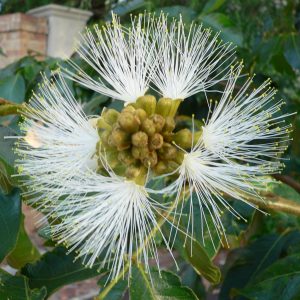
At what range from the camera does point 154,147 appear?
79 cm

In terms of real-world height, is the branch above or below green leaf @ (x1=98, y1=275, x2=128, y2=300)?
above

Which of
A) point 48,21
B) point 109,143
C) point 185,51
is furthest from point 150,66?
point 48,21

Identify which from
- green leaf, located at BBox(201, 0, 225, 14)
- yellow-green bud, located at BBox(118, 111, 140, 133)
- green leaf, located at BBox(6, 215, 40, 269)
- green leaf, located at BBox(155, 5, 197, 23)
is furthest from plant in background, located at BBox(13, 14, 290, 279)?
green leaf, located at BBox(201, 0, 225, 14)

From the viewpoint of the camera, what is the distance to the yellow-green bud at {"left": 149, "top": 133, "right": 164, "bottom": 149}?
79 cm

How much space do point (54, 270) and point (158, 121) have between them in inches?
14.4

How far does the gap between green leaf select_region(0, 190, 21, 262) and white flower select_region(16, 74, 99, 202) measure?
3cm

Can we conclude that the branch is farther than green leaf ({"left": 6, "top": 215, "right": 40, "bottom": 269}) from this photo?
No

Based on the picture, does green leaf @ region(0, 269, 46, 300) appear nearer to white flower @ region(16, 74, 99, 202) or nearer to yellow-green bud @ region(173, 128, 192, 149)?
white flower @ region(16, 74, 99, 202)

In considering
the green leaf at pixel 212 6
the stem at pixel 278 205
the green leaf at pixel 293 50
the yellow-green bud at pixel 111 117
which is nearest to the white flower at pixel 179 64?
the yellow-green bud at pixel 111 117

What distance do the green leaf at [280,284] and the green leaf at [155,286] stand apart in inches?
8.0

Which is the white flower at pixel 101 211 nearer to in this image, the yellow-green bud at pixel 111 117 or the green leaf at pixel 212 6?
the yellow-green bud at pixel 111 117

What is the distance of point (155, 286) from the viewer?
0.94 m

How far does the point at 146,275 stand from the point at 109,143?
26cm

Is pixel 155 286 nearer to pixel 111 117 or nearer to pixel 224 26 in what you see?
pixel 111 117
